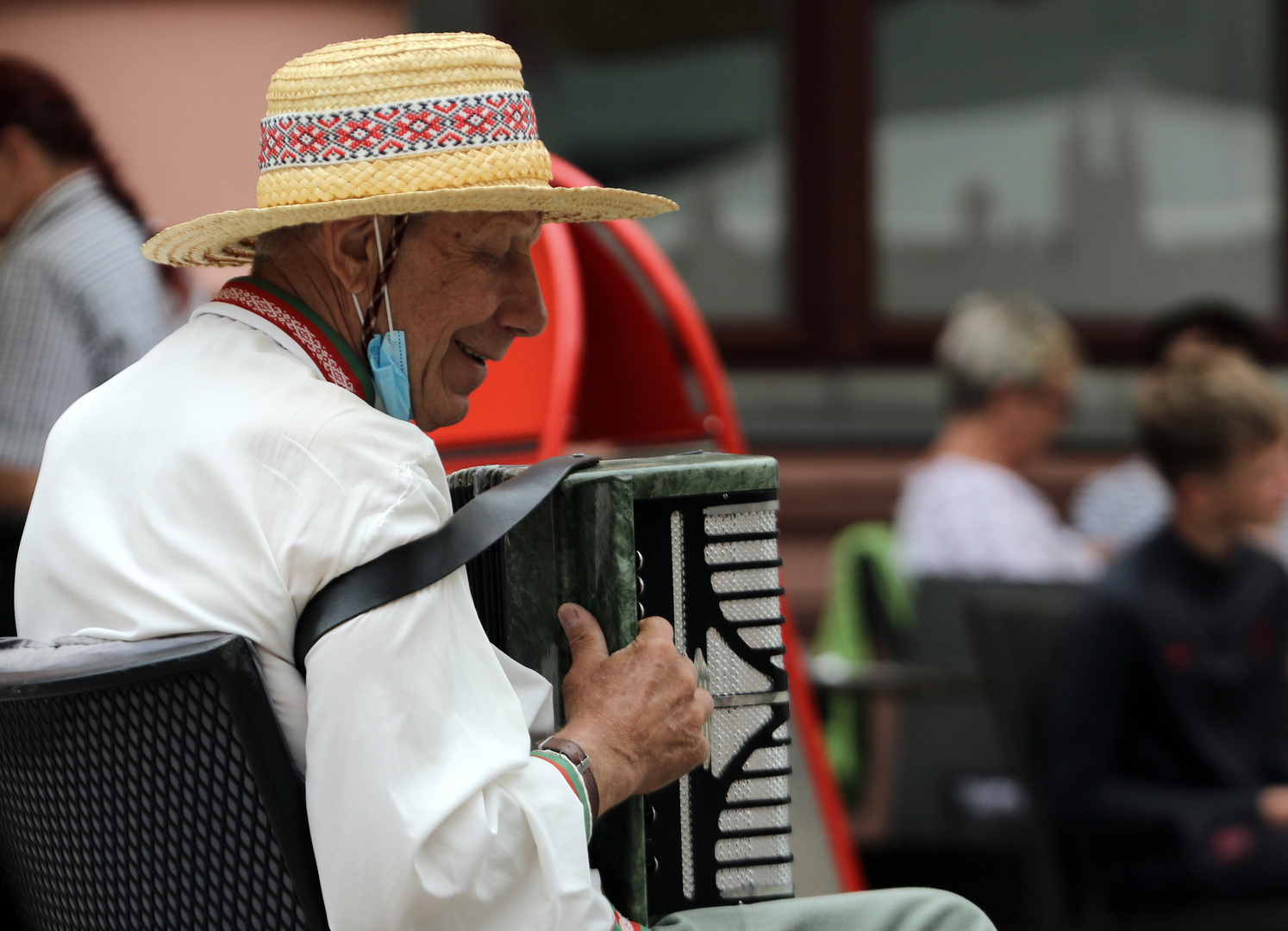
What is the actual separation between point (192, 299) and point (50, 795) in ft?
5.95

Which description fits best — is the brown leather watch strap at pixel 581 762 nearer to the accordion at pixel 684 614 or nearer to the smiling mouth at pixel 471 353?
the accordion at pixel 684 614

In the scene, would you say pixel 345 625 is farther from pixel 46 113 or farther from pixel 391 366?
pixel 46 113

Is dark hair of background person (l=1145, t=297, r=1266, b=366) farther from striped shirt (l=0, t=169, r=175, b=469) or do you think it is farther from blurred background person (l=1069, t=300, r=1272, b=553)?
striped shirt (l=0, t=169, r=175, b=469)

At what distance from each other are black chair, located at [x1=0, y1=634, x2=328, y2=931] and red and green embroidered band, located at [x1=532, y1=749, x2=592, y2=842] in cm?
23

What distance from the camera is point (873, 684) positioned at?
12.6 ft

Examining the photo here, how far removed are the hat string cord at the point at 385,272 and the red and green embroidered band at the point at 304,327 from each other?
0.12 ft

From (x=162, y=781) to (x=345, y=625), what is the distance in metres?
0.23

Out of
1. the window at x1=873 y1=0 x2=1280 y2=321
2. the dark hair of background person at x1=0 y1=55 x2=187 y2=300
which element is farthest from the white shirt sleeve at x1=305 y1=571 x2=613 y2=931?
the window at x1=873 y1=0 x2=1280 y2=321

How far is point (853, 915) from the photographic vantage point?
1.71m

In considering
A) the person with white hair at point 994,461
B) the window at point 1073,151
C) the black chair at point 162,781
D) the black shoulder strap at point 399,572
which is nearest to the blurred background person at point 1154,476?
the person with white hair at point 994,461

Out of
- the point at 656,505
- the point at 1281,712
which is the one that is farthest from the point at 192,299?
the point at 1281,712

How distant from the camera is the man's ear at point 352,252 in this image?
155 cm

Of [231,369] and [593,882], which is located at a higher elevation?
[231,369]

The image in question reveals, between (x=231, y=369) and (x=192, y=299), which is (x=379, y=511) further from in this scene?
(x=192, y=299)
